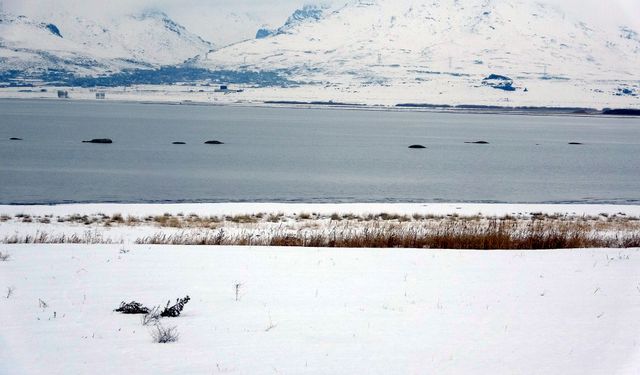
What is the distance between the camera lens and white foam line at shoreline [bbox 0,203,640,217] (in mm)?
35812

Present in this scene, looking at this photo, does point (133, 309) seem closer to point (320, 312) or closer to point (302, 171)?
point (320, 312)

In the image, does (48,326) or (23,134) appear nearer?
(48,326)

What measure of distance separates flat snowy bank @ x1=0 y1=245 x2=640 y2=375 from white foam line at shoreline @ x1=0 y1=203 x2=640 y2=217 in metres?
18.1

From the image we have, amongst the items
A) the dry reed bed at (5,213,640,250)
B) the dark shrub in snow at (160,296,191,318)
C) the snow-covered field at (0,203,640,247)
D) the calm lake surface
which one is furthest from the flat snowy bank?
the calm lake surface

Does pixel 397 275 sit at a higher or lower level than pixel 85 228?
higher

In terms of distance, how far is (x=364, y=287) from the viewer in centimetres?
1441

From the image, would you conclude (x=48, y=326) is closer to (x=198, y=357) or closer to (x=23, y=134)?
(x=198, y=357)

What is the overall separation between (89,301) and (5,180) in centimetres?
4678

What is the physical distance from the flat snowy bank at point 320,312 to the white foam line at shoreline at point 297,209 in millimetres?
18121

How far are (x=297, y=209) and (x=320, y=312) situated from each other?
26.4m

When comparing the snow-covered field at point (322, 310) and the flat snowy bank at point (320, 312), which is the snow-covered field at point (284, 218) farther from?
the flat snowy bank at point (320, 312)

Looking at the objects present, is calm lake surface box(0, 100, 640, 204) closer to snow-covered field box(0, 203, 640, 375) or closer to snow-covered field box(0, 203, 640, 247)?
snow-covered field box(0, 203, 640, 247)

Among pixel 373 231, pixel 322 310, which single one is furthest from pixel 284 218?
pixel 322 310

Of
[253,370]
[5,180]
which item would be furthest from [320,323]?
[5,180]
